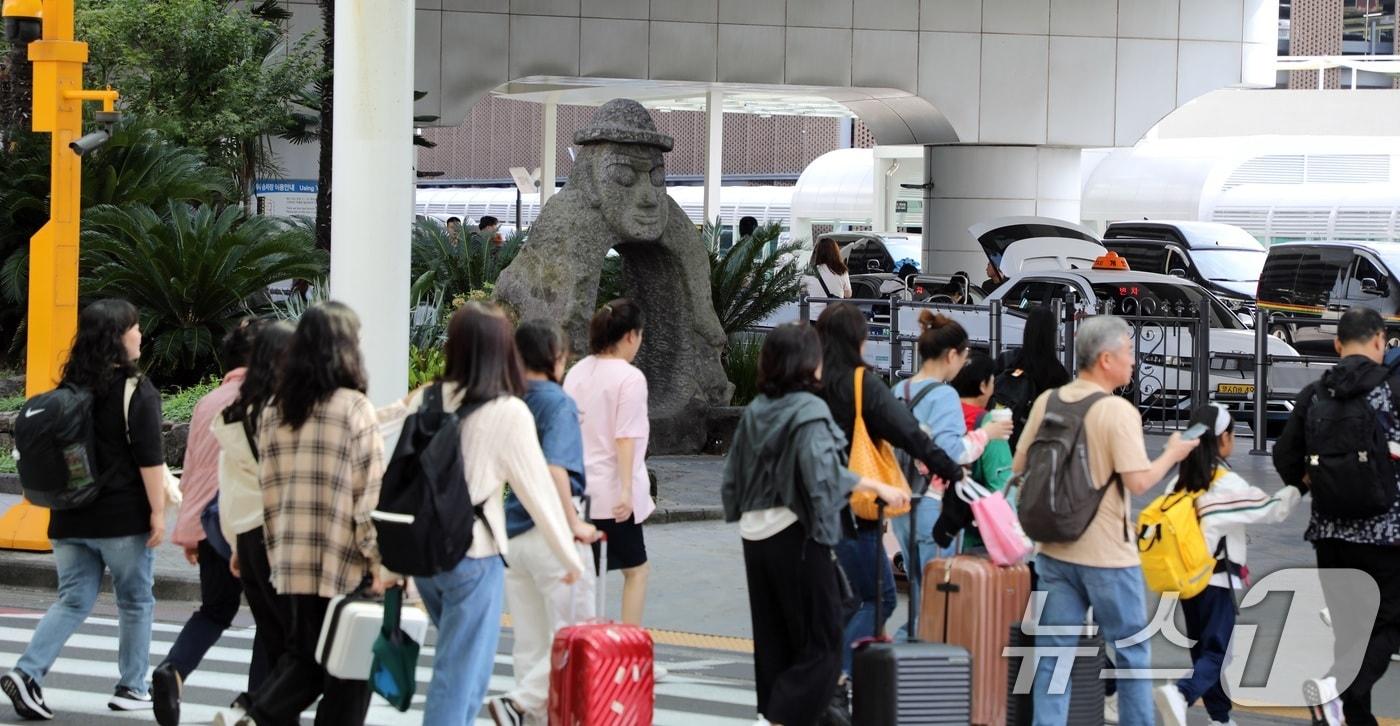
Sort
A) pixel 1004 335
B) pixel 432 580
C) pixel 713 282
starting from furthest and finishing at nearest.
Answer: pixel 1004 335 < pixel 713 282 < pixel 432 580

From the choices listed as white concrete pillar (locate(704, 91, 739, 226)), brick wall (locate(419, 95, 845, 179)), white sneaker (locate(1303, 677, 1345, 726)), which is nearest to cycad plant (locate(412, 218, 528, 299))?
white sneaker (locate(1303, 677, 1345, 726))

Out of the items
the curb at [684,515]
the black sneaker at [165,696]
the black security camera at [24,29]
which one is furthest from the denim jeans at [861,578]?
the black security camera at [24,29]

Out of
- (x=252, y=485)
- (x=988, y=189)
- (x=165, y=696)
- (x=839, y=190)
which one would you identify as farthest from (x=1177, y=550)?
(x=839, y=190)

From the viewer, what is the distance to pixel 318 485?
5887 millimetres

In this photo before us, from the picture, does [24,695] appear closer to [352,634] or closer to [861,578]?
[352,634]

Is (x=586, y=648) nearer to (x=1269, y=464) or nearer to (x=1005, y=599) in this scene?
(x=1005, y=599)

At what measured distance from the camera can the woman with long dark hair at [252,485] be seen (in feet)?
20.1

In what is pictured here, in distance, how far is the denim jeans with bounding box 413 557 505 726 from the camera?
19.1 feet

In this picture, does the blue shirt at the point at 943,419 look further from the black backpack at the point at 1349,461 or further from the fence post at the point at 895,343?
the fence post at the point at 895,343

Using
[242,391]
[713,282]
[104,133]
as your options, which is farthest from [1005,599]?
[713,282]

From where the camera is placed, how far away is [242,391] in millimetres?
6266

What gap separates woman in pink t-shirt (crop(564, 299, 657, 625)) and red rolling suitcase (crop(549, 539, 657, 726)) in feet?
4.70

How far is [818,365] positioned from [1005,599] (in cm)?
119

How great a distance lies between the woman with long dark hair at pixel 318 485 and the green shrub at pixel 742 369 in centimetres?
1035
